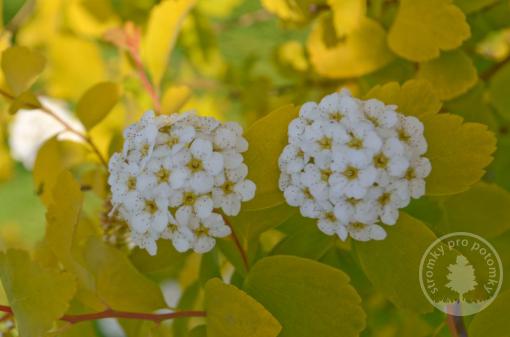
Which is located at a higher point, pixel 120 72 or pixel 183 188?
pixel 183 188

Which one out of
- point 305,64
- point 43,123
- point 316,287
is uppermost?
point 316,287

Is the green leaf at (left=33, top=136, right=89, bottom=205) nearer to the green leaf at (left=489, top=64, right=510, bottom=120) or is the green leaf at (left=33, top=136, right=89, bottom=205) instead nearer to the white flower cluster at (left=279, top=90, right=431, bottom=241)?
the white flower cluster at (left=279, top=90, right=431, bottom=241)

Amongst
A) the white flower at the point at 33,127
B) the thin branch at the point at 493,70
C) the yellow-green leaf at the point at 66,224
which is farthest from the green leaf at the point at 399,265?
the white flower at the point at 33,127

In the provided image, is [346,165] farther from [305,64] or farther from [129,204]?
[305,64]

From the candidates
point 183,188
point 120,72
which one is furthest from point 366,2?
point 120,72

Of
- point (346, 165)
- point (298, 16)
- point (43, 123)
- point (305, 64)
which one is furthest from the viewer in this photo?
point (43, 123)

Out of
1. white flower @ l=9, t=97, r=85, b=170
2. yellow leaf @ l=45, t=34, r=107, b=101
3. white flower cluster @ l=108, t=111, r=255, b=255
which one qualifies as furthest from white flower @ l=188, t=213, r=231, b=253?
white flower @ l=9, t=97, r=85, b=170
